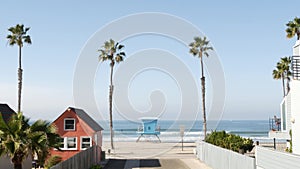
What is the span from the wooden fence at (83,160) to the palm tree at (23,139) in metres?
1.04

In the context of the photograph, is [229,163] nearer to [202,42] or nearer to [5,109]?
[5,109]

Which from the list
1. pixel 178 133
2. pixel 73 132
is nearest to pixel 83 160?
pixel 73 132

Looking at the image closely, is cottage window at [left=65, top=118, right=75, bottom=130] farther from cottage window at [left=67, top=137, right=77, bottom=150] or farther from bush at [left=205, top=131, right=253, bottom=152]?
bush at [left=205, top=131, right=253, bottom=152]

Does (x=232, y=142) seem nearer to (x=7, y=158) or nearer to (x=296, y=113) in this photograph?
(x=296, y=113)

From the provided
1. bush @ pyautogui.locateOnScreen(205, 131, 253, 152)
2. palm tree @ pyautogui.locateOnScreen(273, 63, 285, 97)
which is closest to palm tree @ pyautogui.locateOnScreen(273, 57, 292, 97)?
palm tree @ pyautogui.locateOnScreen(273, 63, 285, 97)

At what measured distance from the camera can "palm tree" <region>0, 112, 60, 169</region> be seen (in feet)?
53.1

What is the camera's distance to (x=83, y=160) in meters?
25.3

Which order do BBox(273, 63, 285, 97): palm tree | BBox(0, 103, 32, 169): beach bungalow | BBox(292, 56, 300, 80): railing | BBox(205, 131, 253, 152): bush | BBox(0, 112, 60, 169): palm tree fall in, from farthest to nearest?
BBox(273, 63, 285, 97): palm tree < BBox(205, 131, 253, 152): bush < BBox(0, 103, 32, 169): beach bungalow < BBox(292, 56, 300, 80): railing < BBox(0, 112, 60, 169): palm tree

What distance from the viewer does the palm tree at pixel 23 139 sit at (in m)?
16.2

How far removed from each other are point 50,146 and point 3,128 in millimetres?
2206

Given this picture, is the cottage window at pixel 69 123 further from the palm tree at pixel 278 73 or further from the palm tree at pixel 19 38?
the palm tree at pixel 278 73

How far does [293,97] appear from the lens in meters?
20.8

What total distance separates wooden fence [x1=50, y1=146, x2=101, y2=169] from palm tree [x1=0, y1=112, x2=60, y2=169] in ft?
3.40

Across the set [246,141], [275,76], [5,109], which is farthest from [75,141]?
[275,76]
